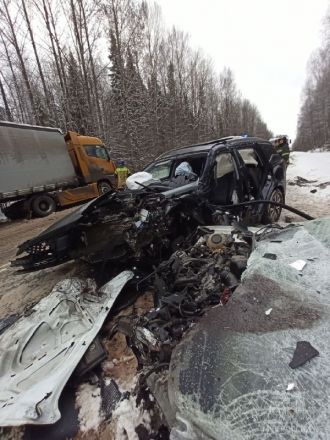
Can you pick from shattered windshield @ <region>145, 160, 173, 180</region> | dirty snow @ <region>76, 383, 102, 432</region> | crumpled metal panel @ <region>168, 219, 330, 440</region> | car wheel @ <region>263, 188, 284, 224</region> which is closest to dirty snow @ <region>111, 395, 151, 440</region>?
dirty snow @ <region>76, 383, 102, 432</region>

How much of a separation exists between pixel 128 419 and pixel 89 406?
0.36 meters

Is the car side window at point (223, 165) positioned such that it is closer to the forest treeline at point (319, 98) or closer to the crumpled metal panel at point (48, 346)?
the crumpled metal panel at point (48, 346)

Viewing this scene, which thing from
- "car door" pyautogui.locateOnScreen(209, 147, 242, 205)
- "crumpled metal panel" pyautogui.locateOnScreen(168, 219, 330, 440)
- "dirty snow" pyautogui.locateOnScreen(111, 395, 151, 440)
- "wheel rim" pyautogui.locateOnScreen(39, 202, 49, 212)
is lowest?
"dirty snow" pyautogui.locateOnScreen(111, 395, 151, 440)

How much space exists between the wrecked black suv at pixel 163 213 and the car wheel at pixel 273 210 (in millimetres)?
39

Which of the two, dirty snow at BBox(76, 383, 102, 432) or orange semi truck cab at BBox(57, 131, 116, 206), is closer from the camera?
dirty snow at BBox(76, 383, 102, 432)

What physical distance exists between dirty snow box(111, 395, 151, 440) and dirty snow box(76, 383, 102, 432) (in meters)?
0.14

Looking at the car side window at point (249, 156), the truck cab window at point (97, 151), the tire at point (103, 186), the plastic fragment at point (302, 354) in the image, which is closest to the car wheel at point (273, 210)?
the car side window at point (249, 156)

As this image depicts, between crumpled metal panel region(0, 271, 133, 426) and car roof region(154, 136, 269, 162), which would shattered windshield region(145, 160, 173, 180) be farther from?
crumpled metal panel region(0, 271, 133, 426)

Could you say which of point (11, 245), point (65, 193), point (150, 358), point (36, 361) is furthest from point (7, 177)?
point (150, 358)

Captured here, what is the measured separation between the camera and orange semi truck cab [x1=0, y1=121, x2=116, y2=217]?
9250 mm

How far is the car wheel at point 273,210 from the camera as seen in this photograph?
514cm

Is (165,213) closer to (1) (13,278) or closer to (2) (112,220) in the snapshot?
(2) (112,220)

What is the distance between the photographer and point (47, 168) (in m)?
10.5

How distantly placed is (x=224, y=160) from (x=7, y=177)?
7.81 meters
